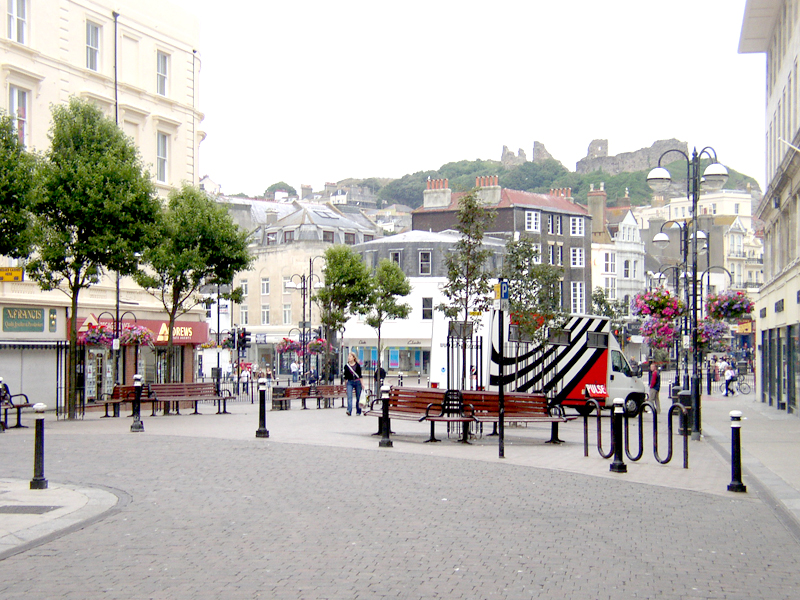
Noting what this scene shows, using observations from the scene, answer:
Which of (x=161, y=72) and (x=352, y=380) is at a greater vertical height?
(x=161, y=72)

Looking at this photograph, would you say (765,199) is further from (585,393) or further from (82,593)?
(82,593)

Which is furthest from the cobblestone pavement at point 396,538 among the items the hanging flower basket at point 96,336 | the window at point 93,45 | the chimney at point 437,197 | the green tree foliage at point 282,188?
the green tree foliage at point 282,188

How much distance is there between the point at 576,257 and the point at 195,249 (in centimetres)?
5814

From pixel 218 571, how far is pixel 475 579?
1977 millimetres

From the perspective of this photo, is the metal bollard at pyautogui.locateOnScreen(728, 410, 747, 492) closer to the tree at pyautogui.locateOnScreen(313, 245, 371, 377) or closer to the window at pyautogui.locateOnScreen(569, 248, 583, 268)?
the tree at pyautogui.locateOnScreen(313, 245, 371, 377)

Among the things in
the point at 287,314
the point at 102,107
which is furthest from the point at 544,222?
the point at 102,107

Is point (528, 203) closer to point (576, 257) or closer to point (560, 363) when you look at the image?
point (576, 257)

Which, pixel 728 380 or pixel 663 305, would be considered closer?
pixel 663 305

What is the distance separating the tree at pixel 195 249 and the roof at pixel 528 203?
156 ft

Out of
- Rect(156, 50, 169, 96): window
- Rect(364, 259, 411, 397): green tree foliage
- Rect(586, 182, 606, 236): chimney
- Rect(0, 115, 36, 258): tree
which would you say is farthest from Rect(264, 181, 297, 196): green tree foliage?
Rect(0, 115, 36, 258): tree

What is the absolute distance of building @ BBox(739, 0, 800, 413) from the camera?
25.4 m

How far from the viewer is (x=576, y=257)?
81250 mm

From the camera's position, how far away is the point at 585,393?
84.6 feet

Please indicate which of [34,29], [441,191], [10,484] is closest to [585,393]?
[10,484]
